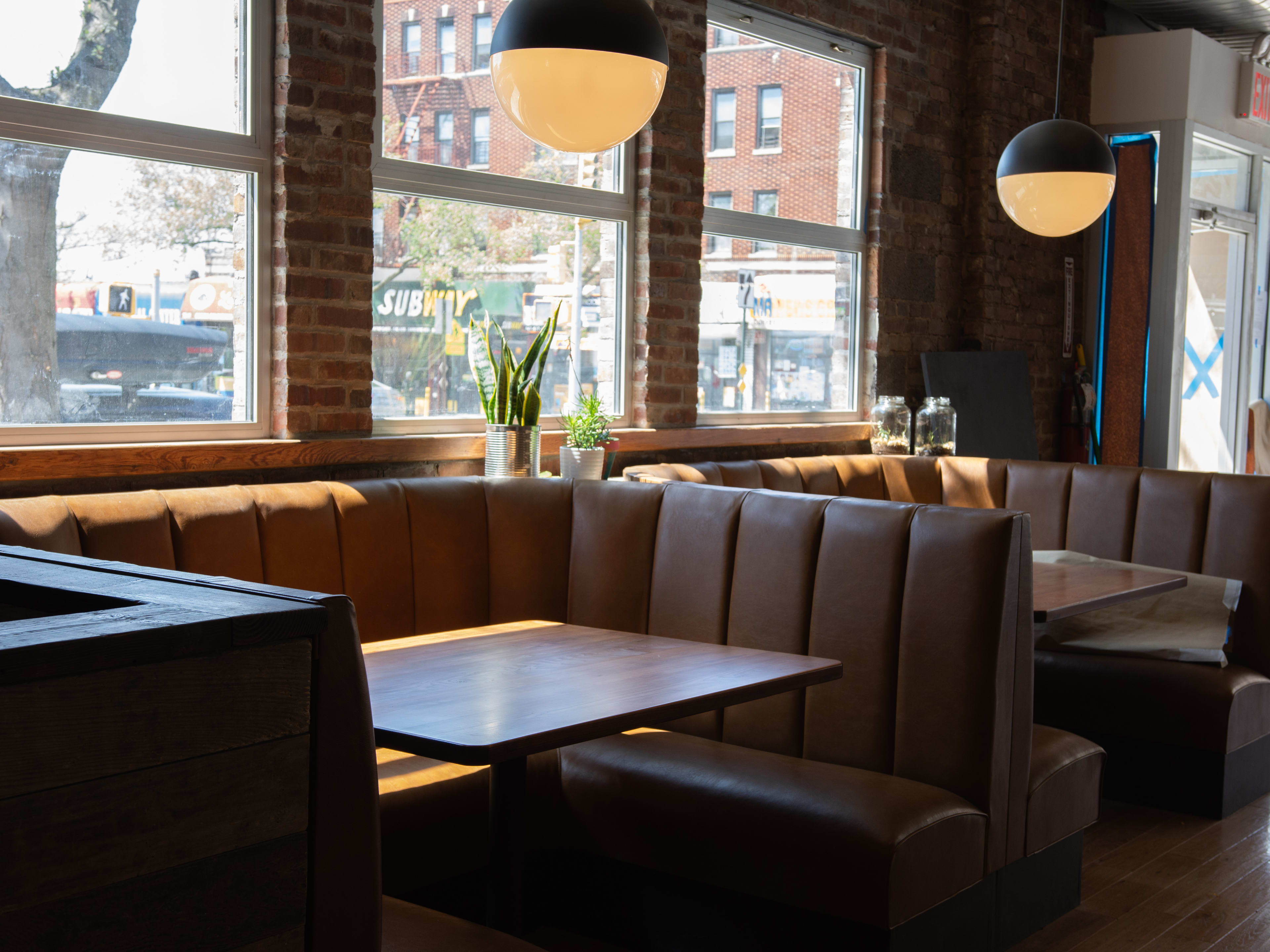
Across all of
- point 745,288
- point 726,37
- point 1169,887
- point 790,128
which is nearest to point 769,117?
point 790,128

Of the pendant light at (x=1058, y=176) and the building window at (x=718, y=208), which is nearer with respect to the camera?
the pendant light at (x=1058, y=176)

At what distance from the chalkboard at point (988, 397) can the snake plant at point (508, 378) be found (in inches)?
103

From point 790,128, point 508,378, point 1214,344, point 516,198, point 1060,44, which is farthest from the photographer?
point 1214,344

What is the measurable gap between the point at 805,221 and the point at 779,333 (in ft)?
1.75

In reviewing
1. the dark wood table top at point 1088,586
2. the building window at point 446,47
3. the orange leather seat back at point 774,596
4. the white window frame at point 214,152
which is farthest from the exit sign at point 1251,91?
the white window frame at point 214,152

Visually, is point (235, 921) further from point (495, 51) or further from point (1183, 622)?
point (1183, 622)

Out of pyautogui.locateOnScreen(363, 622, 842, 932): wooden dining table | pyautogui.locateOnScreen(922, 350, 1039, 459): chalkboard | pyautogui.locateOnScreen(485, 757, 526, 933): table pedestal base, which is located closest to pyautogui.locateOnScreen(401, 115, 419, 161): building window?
pyautogui.locateOnScreen(363, 622, 842, 932): wooden dining table

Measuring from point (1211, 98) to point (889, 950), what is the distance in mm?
6314

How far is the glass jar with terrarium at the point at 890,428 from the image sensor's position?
560cm

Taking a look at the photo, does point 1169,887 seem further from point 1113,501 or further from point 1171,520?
point 1113,501

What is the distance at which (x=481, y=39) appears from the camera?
13.8 ft

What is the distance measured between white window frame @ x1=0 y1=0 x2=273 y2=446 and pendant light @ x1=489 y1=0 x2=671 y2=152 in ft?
4.49

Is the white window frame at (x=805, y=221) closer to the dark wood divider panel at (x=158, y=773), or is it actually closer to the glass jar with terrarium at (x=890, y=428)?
the glass jar with terrarium at (x=890, y=428)

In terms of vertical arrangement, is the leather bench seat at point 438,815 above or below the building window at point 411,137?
below
